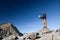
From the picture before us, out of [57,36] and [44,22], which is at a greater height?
[44,22]

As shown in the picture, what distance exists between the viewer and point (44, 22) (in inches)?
2808

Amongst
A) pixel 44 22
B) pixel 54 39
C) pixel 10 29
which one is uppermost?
pixel 44 22

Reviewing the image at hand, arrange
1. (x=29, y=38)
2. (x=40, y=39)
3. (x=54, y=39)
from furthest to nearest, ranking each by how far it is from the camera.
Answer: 1. (x=29, y=38)
2. (x=40, y=39)
3. (x=54, y=39)

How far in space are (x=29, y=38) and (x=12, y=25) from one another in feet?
107

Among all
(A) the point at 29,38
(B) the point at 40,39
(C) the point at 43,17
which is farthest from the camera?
(C) the point at 43,17

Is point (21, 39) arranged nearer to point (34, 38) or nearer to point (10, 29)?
point (34, 38)

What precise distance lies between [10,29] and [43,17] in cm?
2161

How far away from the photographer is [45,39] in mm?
28516

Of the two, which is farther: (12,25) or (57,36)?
(12,25)

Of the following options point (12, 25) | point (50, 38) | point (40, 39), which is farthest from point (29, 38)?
point (12, 25)

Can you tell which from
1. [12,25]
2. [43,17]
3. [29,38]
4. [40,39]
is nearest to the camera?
[40,39]

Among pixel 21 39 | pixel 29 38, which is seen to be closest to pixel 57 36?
pixel 29 38

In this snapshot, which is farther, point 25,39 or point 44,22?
point 44,22

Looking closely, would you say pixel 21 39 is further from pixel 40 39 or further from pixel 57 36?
pixel 57 36
